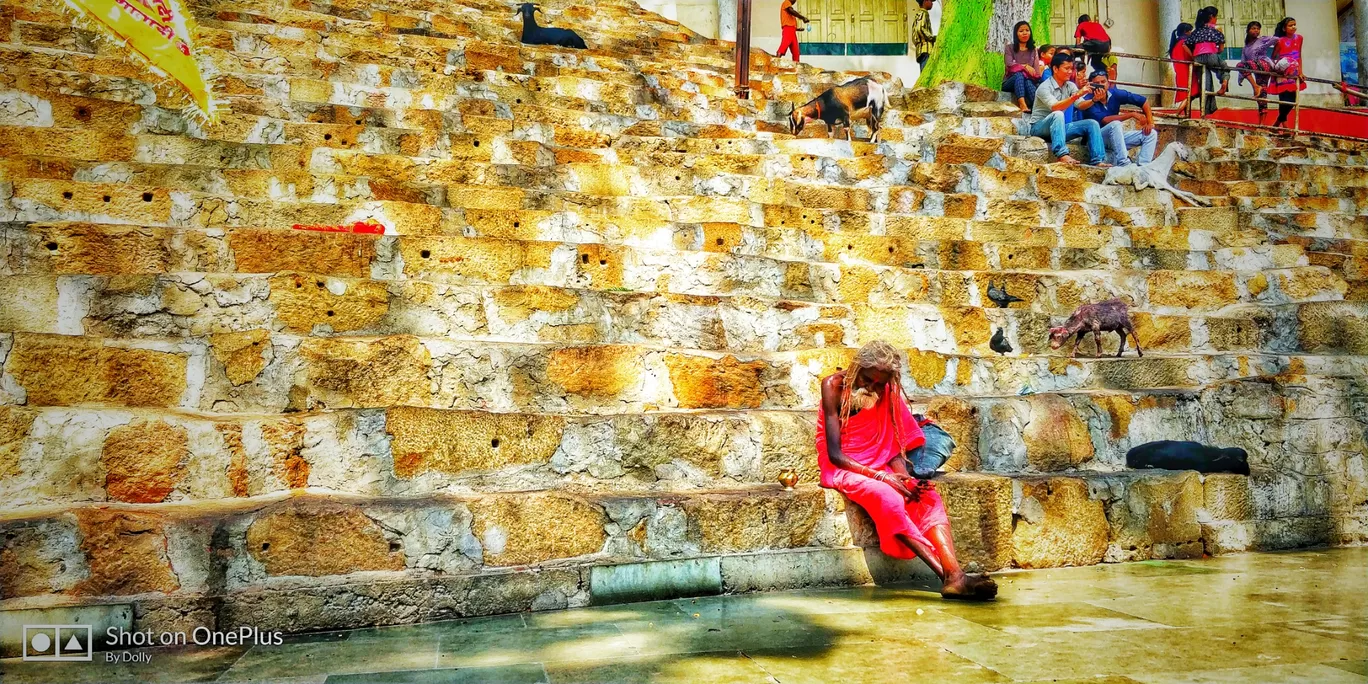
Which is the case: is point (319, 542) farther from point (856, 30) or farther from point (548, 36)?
point (856, 30)

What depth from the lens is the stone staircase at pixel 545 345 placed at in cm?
392

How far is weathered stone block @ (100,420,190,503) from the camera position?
3934 millimetres

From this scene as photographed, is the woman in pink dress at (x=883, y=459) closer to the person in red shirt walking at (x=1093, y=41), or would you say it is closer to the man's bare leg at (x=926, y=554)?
the man's bare leg at (x=926, y=554)

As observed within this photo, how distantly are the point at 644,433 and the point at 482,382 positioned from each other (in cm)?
88

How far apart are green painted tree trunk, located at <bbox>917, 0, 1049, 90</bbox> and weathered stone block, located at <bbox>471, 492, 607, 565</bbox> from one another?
10100mm

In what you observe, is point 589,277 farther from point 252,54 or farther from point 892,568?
point 252,54

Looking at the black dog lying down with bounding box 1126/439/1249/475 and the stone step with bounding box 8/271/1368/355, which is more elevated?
the stone step with bounding box 8/271/1368/355

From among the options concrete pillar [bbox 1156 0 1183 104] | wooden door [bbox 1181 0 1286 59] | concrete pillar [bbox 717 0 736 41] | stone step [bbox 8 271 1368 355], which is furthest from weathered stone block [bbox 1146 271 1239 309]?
wooden door [bbox 1181 0 1286 59]

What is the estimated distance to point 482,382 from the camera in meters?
4.84

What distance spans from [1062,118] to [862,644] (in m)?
8.20

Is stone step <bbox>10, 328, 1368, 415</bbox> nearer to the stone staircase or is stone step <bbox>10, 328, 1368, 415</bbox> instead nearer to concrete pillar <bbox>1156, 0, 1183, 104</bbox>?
the stone staircase

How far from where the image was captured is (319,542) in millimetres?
3770

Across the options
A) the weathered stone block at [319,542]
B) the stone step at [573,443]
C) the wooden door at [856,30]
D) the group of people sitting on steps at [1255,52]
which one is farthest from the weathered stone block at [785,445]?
the wooden door at [856,30]

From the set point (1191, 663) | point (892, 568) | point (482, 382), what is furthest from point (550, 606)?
point (1191, 663)
